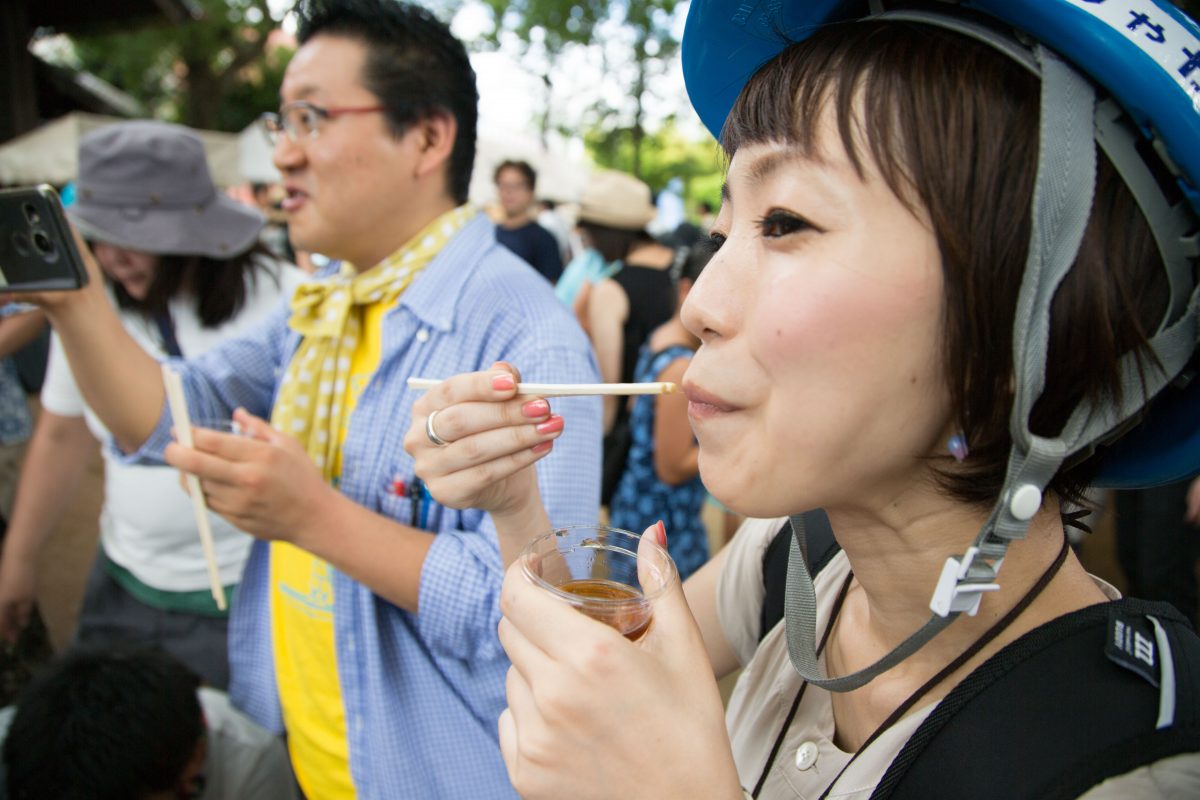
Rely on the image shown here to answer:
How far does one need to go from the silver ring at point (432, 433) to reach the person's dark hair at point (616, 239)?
452 cm

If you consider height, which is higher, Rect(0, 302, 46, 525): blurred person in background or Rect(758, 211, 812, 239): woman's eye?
Rect(758, 211, 812, 239): woman's eye

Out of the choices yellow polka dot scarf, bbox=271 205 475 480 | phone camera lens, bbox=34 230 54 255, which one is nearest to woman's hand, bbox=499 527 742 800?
yellow polka dot scarf, bbox=271 205 475 480

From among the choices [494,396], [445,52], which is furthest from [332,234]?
[494,396]

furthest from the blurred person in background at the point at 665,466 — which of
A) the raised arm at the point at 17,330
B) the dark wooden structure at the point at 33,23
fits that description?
the dark wooden structure at the point at 33,23

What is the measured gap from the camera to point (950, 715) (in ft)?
3.11

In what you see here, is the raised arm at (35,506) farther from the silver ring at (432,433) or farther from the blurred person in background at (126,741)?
the silver ring at (432,433)

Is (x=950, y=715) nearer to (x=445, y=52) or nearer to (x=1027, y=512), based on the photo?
(x=1027, y=512)

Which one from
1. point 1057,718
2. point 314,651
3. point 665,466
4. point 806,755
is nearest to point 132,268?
point 314,651

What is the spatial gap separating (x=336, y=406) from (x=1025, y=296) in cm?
172

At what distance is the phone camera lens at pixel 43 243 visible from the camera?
5.95ft

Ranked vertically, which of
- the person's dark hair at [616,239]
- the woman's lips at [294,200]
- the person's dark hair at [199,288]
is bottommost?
the person's dark hair at [616,239]

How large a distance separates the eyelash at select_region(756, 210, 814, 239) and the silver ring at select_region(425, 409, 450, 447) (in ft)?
2.21

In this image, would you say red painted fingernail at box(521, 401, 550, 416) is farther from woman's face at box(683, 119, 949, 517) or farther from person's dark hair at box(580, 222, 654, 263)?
person's dark hair at box(580, 222, 654, 263)

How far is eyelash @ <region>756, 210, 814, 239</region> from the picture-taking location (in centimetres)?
95
